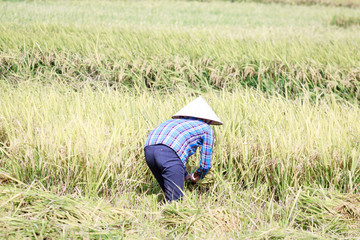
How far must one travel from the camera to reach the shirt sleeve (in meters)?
2.23

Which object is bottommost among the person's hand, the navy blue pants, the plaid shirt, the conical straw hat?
the person's hand

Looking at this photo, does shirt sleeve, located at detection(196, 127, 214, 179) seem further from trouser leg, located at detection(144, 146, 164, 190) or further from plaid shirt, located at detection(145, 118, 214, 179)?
trouser leg, located at detection(144, 146, 164, 190)

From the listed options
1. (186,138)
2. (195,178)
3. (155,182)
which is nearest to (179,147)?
(186,138)

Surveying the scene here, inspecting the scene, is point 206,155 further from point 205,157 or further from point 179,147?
point 179,147

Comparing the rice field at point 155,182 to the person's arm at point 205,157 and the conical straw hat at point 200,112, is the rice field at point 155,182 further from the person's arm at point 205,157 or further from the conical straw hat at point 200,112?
the conical straw hat at point 200,112

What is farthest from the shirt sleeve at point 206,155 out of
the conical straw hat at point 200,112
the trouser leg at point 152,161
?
the trouser leg at point 152,161

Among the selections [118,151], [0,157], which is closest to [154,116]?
[118,151]

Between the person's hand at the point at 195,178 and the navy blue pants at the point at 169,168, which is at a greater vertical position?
the navy blue pants at the point at 169,168

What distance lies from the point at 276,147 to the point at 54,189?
155cm

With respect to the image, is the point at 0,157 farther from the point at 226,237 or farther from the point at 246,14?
the point at 246,14

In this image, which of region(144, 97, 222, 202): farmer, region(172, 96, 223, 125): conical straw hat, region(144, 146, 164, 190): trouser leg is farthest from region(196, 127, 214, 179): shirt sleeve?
region(144, 146, 164, 190): trouser leg

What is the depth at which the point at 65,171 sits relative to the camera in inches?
89.2

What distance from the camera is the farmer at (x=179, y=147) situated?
2145 mm

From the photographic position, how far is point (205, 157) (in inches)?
88.0
